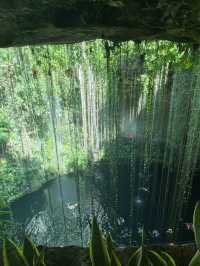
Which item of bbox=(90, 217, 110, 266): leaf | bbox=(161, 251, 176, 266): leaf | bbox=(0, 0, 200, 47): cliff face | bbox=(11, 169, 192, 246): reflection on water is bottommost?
bbox=(11, 169, 192, 246): reflection on water

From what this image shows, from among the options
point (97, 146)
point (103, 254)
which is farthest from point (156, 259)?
point (97, 146)

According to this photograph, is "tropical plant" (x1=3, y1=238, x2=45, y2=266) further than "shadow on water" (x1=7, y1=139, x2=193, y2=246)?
No

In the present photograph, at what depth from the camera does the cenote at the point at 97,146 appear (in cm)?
535

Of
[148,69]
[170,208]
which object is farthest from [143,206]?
[148,69]

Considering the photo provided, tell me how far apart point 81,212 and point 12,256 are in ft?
15.2

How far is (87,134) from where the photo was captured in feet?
23.6

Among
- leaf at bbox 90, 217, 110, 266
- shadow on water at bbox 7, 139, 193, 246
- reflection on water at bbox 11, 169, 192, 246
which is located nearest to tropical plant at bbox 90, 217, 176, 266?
leaf at bbox 90, 217, 110, 266

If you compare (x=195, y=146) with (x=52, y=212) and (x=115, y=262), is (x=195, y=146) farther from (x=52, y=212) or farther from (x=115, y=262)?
(x=115, y=262)

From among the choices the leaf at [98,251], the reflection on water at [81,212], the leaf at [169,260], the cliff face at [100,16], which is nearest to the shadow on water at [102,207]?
the reflection on water at [81,212]

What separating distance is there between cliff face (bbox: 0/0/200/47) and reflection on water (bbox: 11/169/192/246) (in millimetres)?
3544

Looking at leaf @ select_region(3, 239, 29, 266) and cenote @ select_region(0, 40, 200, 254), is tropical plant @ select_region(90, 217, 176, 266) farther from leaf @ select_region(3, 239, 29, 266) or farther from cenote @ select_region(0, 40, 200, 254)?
cenote @ select_region(0, 40, 200, 254)

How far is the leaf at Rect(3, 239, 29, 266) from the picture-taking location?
1.25 meters

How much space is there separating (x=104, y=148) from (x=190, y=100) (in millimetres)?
2436

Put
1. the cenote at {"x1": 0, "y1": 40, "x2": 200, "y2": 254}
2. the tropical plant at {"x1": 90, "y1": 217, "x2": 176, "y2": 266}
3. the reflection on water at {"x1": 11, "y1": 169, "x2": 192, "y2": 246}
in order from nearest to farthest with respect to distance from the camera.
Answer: the tropical plant at {"x1": 90, "y1": 217, "x2": 176, "y2": 266} → the reflection on water at {"x1": 11, "y1": 169, "x2": 192, "y2": 246} → the cenote at {"x1": 0, "y1": 40, "x2": 200, "y2": 254}
